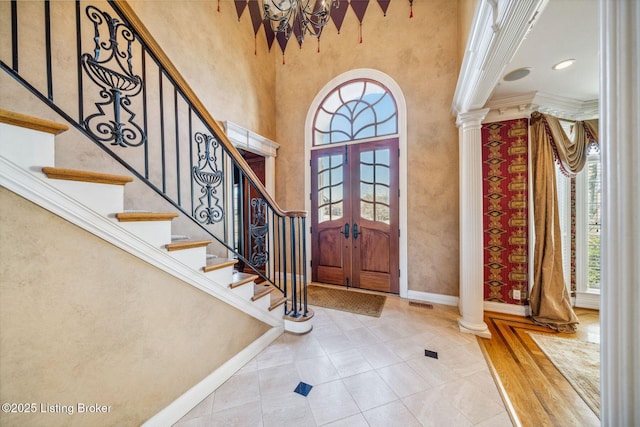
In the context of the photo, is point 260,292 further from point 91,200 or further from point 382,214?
point 382,214

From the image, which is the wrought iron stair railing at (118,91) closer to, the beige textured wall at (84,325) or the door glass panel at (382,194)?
the beige textured wall at (84,325)

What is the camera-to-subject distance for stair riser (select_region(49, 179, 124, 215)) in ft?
3.16

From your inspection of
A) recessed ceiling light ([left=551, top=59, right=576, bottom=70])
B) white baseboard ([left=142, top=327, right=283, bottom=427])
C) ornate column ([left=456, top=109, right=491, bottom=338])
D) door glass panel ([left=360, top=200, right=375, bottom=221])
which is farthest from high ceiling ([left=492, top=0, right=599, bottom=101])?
white baseboard ([left=142, top=327, right=283, bottom=427])

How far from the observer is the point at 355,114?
3.56 meters

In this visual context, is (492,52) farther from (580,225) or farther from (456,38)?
(580,225)

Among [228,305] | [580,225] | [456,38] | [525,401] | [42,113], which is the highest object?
[456,38]

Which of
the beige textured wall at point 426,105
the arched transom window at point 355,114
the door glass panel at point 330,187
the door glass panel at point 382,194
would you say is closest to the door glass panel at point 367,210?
the door glass panel at point 382,194

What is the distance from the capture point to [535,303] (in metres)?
2.52

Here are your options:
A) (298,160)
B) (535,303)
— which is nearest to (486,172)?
(535,303)

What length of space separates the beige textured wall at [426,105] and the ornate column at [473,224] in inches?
24.9

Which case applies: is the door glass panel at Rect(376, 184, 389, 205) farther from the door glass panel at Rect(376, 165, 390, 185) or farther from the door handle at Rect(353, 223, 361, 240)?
the door handle at Rect(353, 223, 361, 240)

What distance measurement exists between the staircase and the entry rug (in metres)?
2.60

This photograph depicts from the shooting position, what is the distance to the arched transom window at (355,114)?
3.36 meters

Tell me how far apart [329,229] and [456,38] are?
3100mm
